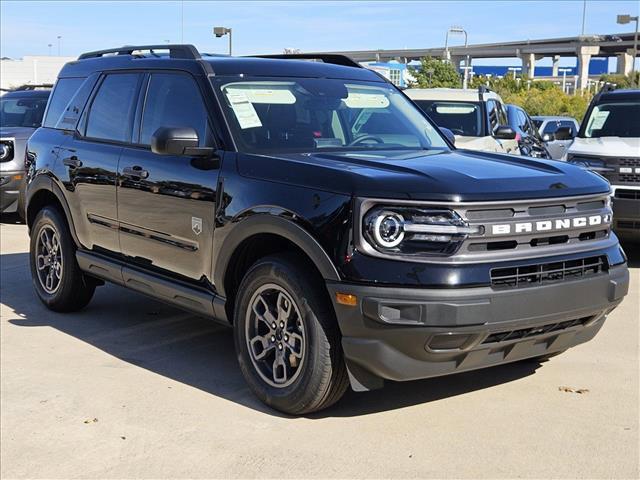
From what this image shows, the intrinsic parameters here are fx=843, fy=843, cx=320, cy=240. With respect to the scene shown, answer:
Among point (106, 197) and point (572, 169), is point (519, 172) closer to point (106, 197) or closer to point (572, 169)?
point (572, 169)

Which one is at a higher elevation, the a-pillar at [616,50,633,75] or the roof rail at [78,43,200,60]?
the a-pillar at [616,50,633,75]

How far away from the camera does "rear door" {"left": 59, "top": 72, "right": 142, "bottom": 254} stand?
5883 mm

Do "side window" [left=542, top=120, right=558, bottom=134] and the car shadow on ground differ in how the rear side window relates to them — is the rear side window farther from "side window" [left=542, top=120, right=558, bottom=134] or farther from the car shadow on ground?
"side window" [left=542, top=120, right=558, bottom=134]

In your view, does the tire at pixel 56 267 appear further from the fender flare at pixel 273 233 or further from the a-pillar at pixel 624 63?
the a-pillar at pixel 624 63

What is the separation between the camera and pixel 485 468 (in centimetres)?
381

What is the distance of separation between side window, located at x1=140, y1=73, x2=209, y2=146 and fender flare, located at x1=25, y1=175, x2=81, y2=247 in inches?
45.8

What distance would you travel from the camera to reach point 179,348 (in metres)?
5.88

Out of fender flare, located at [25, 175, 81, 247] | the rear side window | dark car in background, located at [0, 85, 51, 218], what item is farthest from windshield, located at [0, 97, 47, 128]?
fender flare, located at [25, 175, 81, 247]

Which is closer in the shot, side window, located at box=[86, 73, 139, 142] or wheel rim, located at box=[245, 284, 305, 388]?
wheel rim, located at box=[245, 284, 305, 388]

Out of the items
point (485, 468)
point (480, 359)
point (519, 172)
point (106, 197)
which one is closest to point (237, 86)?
point (106, 197)

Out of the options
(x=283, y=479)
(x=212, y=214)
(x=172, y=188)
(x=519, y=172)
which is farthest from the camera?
(x=172, y=188)

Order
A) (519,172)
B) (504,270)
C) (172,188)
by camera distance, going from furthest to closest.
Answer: (172,188) < (519,172) < (504,270)

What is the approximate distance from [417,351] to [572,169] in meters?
1.48

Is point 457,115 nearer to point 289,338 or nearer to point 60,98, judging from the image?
point 60,98
